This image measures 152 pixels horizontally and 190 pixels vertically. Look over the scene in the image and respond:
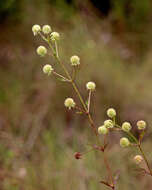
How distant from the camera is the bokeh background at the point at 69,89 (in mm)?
2688

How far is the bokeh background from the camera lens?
2688mm

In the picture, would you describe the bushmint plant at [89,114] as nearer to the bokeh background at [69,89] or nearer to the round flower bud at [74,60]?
the round flower bud at [74,60]

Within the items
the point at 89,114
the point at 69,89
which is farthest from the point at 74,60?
the point at 69,89

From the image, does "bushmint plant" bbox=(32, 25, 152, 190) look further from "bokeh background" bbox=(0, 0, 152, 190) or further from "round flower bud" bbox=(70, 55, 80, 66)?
"bokeh background" bbox=(0, 0, 152, 190)

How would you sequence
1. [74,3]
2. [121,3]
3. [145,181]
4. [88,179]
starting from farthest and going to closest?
1. [121,3]
2. [74,3]
3. [145,181]
4. [88,179]

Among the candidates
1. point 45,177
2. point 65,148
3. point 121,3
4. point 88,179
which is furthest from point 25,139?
point 121,3

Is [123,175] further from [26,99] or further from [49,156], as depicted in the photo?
[26,99]

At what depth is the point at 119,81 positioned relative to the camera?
13.5 feet

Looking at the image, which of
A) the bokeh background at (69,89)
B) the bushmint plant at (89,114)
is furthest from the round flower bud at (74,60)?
the bokeh background at (69,89)

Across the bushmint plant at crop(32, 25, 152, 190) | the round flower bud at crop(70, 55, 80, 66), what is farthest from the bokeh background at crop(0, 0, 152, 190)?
the round flower bud at crop(70, 55, 80, 66)

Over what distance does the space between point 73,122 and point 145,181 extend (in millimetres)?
1433

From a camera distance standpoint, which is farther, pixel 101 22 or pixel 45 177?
pixel 101 22

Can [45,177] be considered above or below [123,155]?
below

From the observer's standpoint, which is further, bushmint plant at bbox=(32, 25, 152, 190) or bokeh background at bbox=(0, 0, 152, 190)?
bokeh background at bbox=(0, 0, 152, 190)
